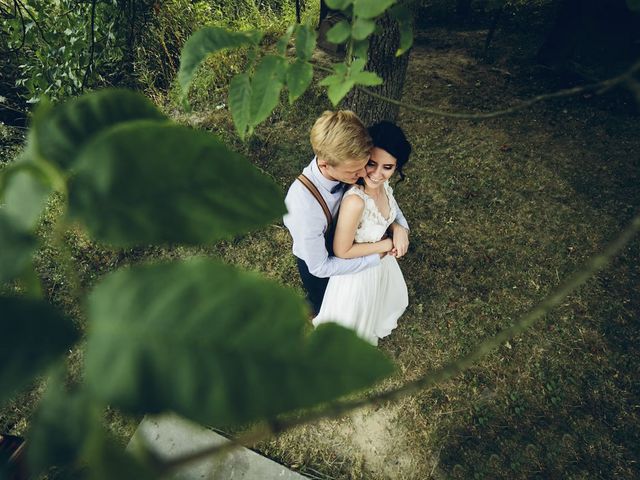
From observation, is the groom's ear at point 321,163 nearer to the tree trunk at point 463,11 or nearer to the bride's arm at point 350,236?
the bride's arm at point 350,236

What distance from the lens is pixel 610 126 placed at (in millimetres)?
4562

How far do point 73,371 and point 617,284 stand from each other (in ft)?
15.6

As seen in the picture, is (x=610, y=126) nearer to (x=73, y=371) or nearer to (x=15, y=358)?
(x=15, y=358)

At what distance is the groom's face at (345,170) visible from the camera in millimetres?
2127

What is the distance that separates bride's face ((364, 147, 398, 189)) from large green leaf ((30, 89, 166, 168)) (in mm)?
2038

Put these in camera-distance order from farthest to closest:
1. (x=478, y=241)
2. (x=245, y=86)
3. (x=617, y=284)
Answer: (x=478, y=241), (x=617, y=284), (x=245, y=86)

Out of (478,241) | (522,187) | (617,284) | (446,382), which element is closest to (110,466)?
(446,382)

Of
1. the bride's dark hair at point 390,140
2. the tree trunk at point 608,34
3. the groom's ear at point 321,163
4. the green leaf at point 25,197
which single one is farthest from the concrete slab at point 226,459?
the tree trunk at point 608,34

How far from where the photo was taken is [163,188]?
0.29 meters

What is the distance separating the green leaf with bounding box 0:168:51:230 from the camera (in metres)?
0.31

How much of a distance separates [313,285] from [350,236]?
2.45ft

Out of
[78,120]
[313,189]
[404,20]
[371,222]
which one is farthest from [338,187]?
[78,120]

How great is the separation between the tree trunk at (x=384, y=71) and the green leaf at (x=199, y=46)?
2207 millimetres

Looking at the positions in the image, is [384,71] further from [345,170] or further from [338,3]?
[338,3]
